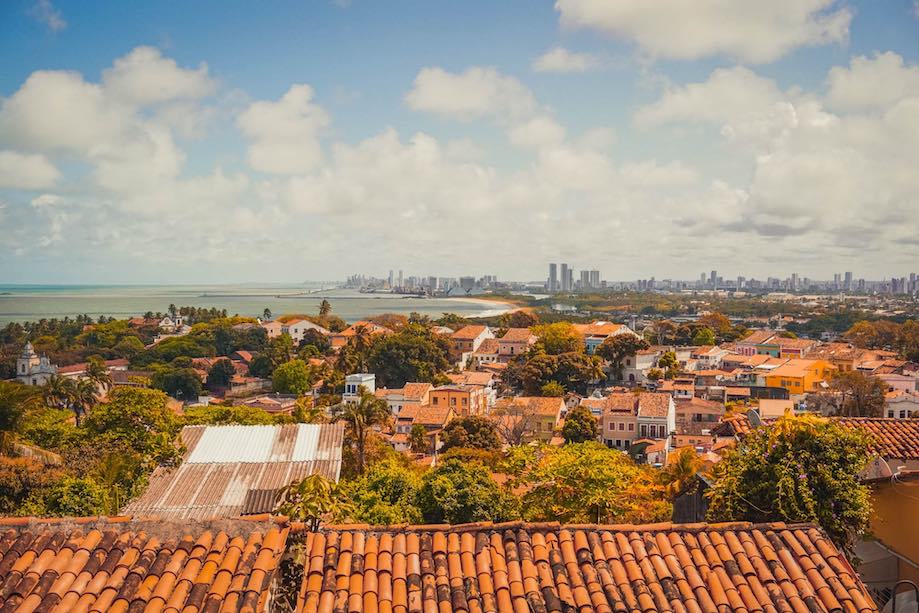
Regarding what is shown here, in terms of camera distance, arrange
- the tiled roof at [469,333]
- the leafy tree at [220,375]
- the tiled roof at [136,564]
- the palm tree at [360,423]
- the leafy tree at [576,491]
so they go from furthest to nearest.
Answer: the tiled roof at [469,333]
the leafy tree at [220,375]
the palm tree at [360,423]
the leafy tree at [576,491]
the tiled roof at [136,564]

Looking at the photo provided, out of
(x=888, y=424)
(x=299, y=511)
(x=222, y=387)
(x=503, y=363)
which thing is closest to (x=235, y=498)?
(x=299, y=511)

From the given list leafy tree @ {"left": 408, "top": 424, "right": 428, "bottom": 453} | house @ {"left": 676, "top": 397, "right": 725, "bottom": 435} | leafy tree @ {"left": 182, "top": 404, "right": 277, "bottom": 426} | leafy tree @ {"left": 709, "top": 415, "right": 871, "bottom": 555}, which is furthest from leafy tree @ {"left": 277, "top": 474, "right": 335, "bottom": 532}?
house @ {"left": 676, "top": 397, "right": 725, "bottom": 435}

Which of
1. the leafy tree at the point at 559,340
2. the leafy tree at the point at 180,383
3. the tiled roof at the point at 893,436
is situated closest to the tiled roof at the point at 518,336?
the leafy tree at the point at 559,340

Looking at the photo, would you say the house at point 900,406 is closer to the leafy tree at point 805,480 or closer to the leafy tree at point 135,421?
the leafy tree at point 805,480

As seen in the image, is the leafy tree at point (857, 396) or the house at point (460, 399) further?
the house at point (460, 399)

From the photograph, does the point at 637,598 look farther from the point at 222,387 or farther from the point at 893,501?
the point at 222,387

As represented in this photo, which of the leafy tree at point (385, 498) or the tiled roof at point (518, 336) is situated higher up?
the leafy tree at point (385, 498)

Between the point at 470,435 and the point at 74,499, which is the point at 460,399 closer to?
the point at 470,435
